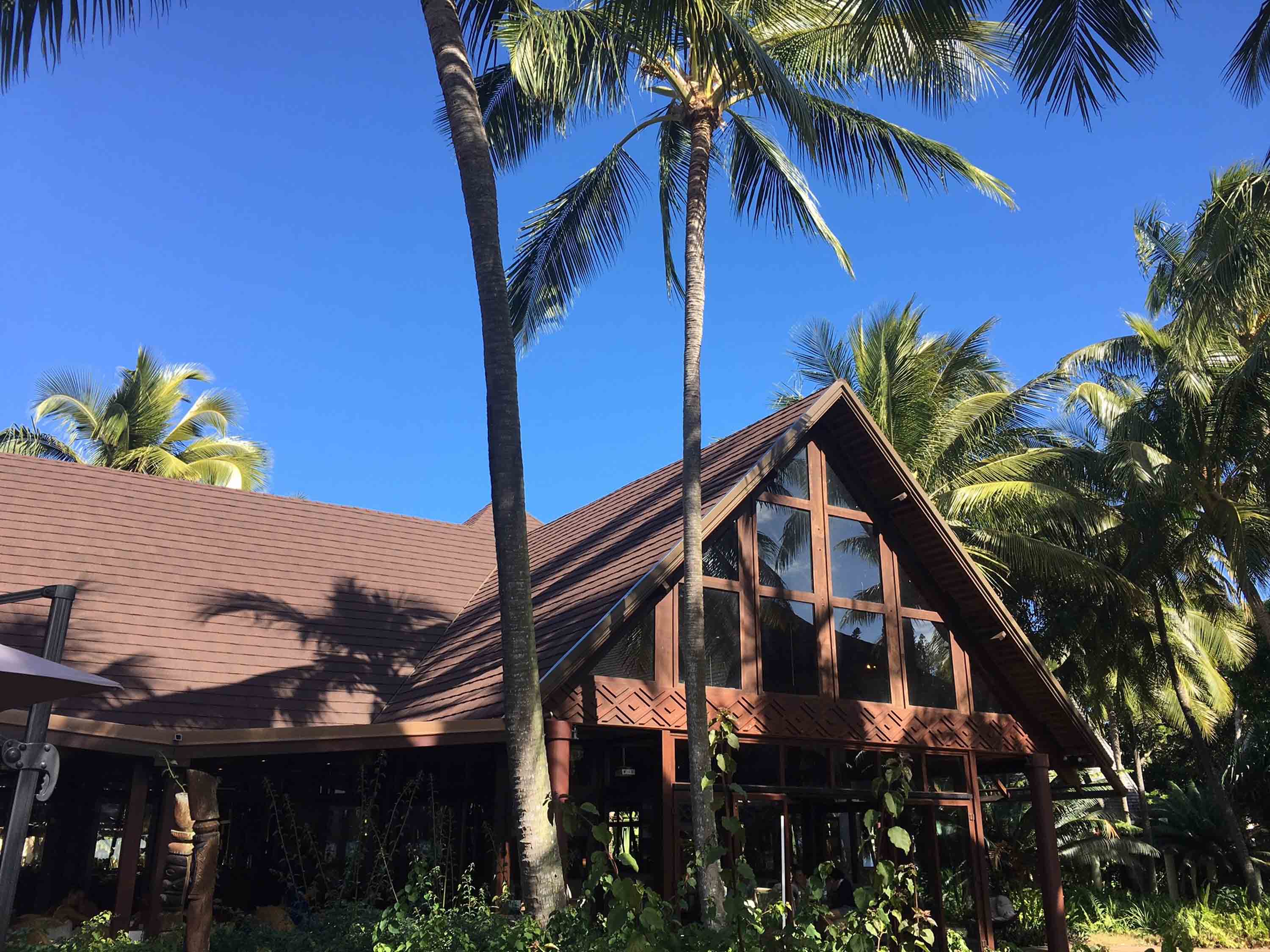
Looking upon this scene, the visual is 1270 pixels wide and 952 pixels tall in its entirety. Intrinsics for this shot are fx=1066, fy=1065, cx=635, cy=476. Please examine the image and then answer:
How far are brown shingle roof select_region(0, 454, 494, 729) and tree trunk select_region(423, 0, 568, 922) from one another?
4775 millimetres

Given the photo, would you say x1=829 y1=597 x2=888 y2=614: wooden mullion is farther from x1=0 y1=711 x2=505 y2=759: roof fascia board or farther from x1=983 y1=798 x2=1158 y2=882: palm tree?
x1=983 y1=798 x2=1158 y2=882: palm tree

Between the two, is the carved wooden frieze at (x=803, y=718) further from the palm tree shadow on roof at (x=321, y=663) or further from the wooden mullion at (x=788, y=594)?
the palm tree shadow on roof at (x=321, y=663)

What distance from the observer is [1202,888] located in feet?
81.8

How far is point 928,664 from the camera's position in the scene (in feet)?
45.8

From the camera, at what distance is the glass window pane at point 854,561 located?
13.5 meters

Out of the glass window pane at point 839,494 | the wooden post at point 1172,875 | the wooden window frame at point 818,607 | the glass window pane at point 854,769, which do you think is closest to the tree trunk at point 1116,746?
the wooden post at point 1172,875

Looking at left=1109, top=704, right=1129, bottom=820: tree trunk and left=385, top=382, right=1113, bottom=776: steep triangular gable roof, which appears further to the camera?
left=1109, top=704, right=1129, bottom=820: tree trunk

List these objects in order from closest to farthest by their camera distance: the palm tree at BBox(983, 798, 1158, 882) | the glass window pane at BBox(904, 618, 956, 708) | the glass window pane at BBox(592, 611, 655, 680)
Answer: the glass window pane at BBox(592, 611, 655, 680) < the glass window pane at BBox(904, 618, 956, 708) < the palm tree at BBox(983, 798, 1158, 882)

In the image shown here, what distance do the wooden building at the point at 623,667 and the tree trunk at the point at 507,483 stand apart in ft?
5.61

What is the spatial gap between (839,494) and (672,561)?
335cm

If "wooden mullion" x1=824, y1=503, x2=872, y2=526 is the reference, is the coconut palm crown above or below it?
above

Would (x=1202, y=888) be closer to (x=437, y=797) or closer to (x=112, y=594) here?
(x=437, y=797)

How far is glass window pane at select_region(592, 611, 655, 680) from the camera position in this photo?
11.3 meters

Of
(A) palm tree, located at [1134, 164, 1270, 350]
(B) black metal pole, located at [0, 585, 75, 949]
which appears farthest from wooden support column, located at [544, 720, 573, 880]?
(A) palm tree, located at [1134, 164, 1270, 350]
